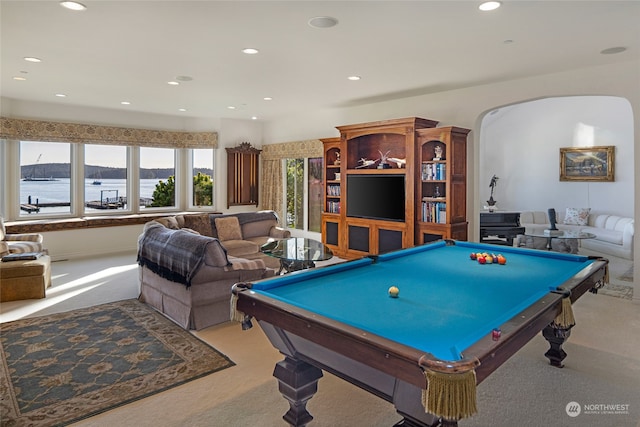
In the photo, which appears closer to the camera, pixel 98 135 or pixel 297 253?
pixel 297 253

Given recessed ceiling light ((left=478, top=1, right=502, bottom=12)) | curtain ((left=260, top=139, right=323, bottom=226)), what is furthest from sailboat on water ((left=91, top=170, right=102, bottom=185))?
recessed ceiling light ((left=478, top=1, right=502, bottom=12))

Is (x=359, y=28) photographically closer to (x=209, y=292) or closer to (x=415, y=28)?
(x=415, y=28)

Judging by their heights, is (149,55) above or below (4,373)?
above

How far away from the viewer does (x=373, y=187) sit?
6.62 m

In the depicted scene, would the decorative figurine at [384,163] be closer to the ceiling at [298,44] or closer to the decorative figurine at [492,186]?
the ceiling at [298,44]

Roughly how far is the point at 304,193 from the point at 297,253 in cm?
399

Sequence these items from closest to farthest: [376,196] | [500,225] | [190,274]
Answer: [190,274], [376,196], [500,225]

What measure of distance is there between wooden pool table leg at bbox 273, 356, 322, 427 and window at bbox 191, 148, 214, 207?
23.4 ft

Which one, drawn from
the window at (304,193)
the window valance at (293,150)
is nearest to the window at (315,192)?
the window at (304,193)

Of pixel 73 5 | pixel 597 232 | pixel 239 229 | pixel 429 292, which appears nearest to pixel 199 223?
pixel 239 229

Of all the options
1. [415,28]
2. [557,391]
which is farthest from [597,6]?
[557,391]

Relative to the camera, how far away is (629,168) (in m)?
7.87

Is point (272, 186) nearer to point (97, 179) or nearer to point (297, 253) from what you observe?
point (97, 179)

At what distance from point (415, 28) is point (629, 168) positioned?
6803mm
